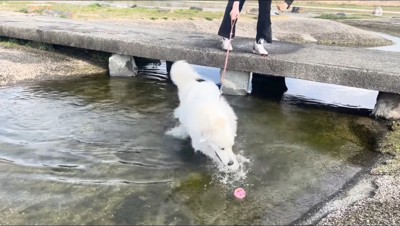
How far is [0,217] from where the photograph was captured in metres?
3.37

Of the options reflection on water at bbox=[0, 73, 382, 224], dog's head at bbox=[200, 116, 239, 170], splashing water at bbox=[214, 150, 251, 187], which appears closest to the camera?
reflection on water at bbox=[0, 73, 382, 224]

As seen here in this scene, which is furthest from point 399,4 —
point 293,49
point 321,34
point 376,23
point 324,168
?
point 324,168

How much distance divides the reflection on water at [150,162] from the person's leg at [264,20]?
1.28 m

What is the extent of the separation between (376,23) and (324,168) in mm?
27016

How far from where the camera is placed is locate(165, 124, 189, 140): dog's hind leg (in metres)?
5.34

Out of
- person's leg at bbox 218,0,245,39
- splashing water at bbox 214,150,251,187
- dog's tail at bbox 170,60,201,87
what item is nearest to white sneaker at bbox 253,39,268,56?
person's leg at bbox 218,0,245,39

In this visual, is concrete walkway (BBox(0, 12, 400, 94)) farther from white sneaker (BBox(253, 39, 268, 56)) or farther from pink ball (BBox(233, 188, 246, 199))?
pink ball (BBox(233, 188, 246, 199))

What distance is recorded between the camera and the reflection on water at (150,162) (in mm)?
3576

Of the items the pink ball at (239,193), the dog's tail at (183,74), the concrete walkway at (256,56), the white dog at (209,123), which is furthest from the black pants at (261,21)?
the pink ball at (239,193)

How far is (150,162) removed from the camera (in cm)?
457

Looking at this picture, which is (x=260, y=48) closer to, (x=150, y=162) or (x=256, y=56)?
(x=256, y=56)

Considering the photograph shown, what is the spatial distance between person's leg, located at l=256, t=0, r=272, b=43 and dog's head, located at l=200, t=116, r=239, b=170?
3093 mm

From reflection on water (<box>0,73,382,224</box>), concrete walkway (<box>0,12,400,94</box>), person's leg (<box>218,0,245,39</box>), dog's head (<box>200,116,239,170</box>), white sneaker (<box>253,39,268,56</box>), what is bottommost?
reflection on water (<box>0,73,382,224</box>)

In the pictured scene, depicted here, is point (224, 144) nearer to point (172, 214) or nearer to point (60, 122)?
point (172, 214)
